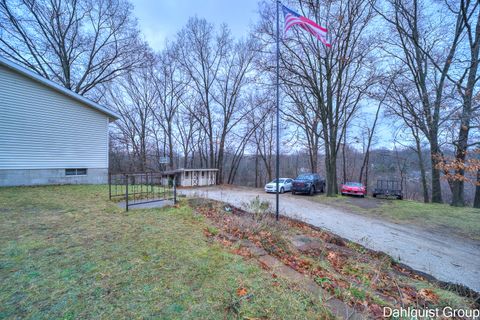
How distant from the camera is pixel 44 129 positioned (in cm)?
995

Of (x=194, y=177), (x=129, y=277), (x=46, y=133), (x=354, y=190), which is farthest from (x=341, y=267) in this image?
(x=194, y=177)

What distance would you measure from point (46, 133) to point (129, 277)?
11.9m

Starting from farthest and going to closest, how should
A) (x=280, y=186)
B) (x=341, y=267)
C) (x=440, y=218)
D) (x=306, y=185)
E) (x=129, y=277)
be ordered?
(x=280, y=186) → (x=306, y=185) → (x=440, y=218) → (x=341, y=267) → (x=129, y=277)

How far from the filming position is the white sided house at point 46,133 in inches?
360

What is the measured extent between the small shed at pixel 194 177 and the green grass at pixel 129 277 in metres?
11.9

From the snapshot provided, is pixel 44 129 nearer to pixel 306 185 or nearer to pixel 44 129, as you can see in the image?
pixel 44 129

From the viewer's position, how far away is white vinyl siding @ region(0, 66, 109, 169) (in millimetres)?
9164

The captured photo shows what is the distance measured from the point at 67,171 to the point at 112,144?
13634 mm

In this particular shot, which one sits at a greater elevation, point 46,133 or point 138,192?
point 46,133

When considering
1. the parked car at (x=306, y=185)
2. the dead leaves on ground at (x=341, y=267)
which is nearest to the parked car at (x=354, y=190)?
the parked car at (x=306, y=185)

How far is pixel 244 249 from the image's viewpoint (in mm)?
3486

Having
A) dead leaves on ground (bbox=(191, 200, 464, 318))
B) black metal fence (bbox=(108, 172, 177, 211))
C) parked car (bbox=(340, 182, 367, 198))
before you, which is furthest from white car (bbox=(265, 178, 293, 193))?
dead leaves on ground (bbox=(191, 200, 464, 318))

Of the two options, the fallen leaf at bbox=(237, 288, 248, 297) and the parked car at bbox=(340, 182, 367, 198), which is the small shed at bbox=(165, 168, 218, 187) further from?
the fallen leaf at bbox=(237, 288, 248, 297)

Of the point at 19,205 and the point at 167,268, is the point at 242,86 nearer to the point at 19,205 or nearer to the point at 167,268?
the point at 19,205
